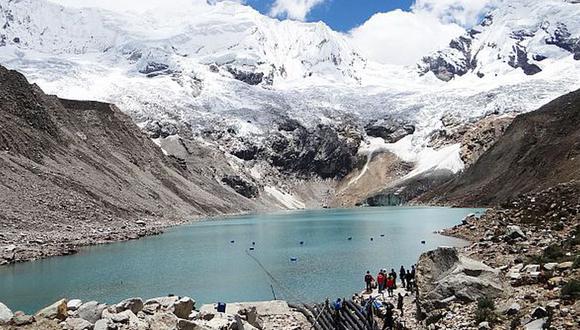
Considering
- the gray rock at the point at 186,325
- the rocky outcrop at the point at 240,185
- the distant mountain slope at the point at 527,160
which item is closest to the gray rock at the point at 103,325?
the gray rock at the point at 186,325

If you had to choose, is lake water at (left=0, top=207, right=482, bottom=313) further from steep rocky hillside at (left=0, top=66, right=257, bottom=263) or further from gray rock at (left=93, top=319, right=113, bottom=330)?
gray rock at (left=93, top=319, right=113, bottom=330)

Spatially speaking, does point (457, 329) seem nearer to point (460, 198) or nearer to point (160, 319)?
point (160, 319)

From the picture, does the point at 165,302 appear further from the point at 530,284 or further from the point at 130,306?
the point at 530,284

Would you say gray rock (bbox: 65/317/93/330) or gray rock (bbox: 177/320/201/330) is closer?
gray rock (bbox: 65/317/93/330)

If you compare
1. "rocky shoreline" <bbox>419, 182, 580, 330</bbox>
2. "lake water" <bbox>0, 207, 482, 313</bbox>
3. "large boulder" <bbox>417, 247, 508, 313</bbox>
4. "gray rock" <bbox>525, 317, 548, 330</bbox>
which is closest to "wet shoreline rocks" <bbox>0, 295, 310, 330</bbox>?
"large boulder" <bbox>417, 247, 508, 313</bbox>

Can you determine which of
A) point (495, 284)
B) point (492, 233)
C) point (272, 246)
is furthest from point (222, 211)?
point (495, 284)

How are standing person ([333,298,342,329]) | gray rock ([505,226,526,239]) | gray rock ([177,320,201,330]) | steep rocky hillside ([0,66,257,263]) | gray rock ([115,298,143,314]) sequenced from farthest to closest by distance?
steep rocky hillside ([0,66,257,263])
gray rock ([505,226,526,239])
standing person ([333,298,342,329])
gray rock ([115,298,143,314])
gray rock ([177,320,201,330])

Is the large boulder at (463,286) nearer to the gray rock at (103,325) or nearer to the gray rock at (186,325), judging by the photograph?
the gray rock at (186,325)
